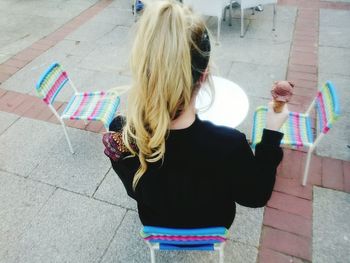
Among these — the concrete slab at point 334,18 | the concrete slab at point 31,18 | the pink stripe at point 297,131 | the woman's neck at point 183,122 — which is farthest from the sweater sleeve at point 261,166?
the concrete slab at point 31,18

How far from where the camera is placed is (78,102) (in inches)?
118

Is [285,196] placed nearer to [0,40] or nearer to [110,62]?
[110,62]

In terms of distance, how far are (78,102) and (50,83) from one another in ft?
1.15

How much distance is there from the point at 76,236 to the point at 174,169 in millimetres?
1508

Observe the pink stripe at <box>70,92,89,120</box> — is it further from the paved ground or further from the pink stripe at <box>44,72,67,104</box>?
the paved ground

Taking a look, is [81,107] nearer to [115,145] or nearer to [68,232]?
[68,232]

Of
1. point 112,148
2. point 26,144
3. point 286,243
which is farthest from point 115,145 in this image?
point 26,144

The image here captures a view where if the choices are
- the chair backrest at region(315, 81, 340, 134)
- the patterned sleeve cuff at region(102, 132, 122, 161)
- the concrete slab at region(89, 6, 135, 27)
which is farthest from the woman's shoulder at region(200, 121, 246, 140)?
the concrete slab at region(89, 6, 135, 27)

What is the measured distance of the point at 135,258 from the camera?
2205 mm

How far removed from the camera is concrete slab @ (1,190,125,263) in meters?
2.25

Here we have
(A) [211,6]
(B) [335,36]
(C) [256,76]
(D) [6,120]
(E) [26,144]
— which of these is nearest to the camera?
(E) [26,144]

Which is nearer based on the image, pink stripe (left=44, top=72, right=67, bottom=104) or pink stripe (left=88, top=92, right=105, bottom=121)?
pink stripe (left=44, top=72, right=67, bottom=104)

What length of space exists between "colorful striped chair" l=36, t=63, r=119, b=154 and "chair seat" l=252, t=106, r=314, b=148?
4.30 feet

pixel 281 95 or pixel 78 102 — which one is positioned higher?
pixel 281 95
